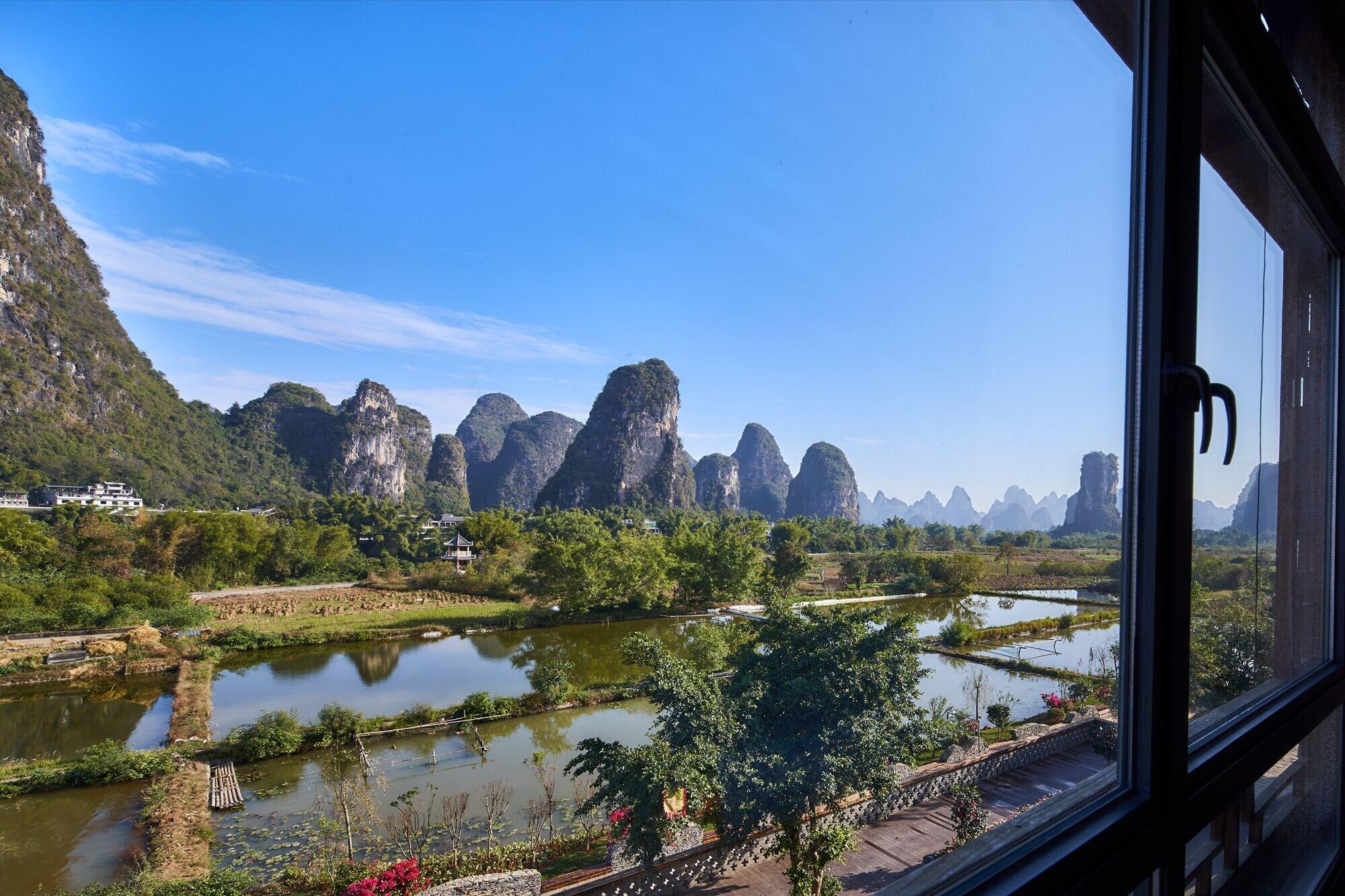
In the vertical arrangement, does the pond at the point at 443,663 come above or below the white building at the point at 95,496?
below

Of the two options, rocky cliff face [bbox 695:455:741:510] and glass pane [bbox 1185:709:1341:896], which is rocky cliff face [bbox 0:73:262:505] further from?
glass pane [bbox 1185:709:1341:896]

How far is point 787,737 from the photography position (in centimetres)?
52

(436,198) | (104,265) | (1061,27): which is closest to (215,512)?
(104,265)

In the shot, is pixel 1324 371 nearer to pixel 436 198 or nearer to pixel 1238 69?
pixel 1238 69

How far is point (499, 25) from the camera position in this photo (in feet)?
1.80

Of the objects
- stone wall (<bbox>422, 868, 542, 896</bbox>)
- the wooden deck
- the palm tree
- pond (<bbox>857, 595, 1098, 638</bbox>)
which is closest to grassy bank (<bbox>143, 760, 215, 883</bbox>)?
stone wall (<bbox>422, 868, 542, 896</bbox>)

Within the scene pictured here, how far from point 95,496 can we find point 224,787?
105 cm

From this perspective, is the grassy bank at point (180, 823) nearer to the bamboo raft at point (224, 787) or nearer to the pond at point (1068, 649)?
the bamboo raft at point (224, 787)

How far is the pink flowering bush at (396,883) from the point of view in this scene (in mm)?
1472

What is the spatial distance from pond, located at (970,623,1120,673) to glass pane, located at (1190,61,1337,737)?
81 mm

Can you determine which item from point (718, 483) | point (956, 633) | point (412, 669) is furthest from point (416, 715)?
point (956, 633)

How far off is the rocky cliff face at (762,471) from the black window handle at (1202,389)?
0.36 meters

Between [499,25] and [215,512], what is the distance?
1.71 m

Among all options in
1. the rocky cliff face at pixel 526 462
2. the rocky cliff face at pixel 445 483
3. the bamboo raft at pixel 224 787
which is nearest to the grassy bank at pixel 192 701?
the bamboo raft at pixel 224 787
